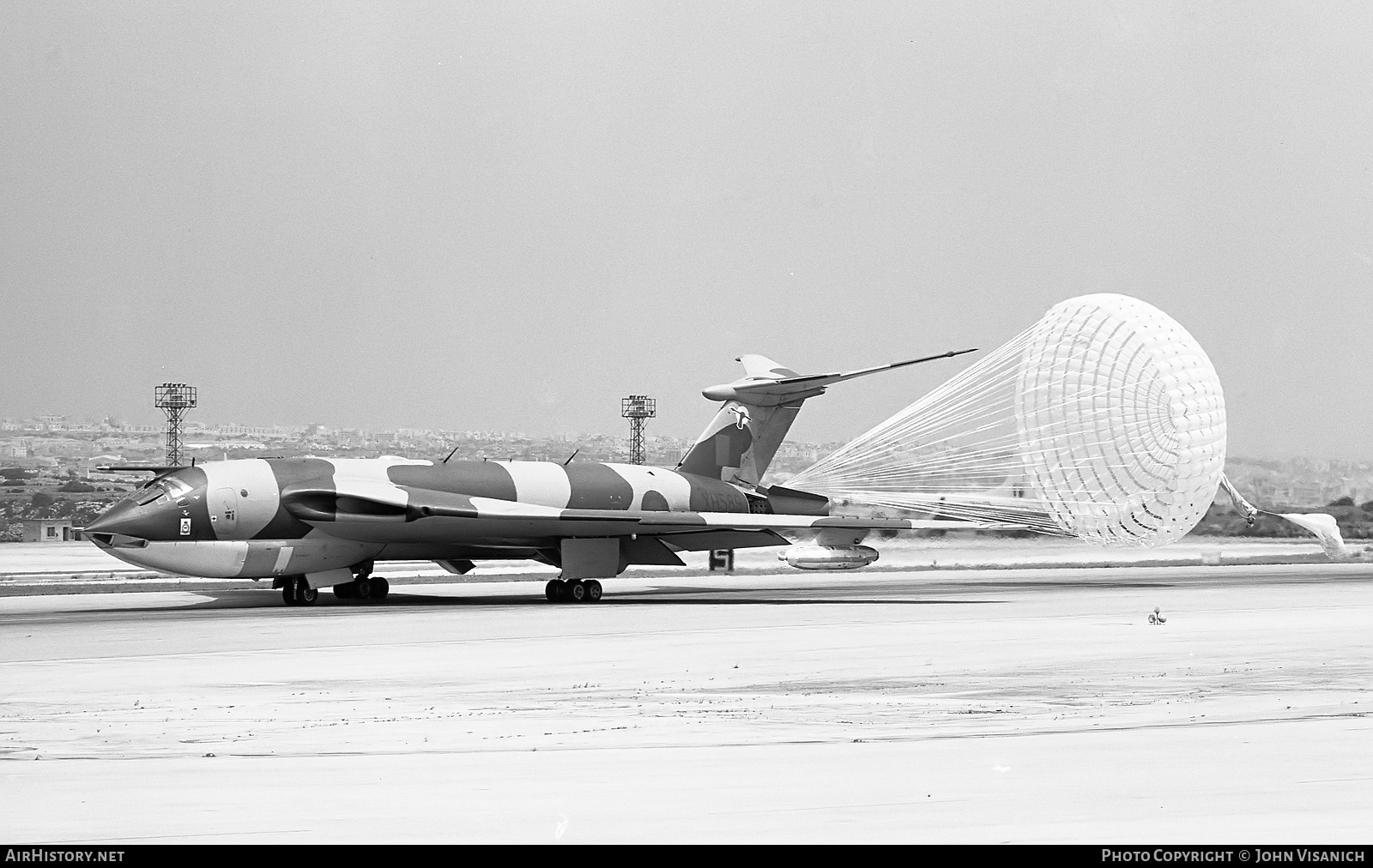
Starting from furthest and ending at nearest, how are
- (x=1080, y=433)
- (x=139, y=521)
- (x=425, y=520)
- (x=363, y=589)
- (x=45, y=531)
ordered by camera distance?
(x=45, y=531)
(x=1080, y=433)
(x=363, y=589)
(x=425, y=520)
(x=139, y=521)

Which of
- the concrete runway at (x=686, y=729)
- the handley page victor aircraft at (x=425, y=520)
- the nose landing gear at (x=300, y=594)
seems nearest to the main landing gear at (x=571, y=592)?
the handley page victor aircraft at (x=425, y=520)

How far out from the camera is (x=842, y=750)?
11016mm

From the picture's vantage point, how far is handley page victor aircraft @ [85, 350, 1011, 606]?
94.0ft

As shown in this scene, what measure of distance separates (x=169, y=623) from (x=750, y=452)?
17202 millimetres

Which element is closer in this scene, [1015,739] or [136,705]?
[1015,739]

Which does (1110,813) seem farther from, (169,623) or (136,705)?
(169,623)

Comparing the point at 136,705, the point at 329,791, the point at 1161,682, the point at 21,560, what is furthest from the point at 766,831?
the point at 21,560

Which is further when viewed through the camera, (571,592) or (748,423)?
(748,423)

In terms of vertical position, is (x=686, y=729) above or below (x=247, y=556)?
above

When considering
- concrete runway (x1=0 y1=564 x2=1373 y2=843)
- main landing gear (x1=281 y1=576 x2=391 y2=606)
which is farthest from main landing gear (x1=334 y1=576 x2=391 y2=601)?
concrete runway (x1=0 y1=564 x2=1373 y2=843)

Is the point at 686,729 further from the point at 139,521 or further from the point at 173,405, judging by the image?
the point at 173,405

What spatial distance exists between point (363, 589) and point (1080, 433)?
54.8ft

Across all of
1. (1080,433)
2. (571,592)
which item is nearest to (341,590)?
(571,592)

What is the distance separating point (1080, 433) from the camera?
34844mm
